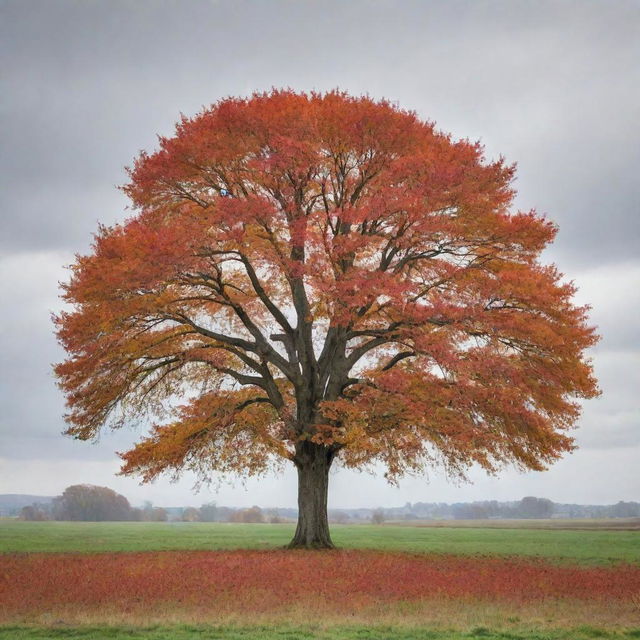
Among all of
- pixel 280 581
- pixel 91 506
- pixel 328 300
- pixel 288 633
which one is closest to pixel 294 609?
pixel 288 633

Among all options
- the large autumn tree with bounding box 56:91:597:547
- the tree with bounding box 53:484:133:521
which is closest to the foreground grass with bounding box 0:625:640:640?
the large autumn tree with bounding box 56:91:597:547

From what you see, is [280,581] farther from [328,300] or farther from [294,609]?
[328,300]

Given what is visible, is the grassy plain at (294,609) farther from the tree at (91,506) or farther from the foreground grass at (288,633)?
the tree at (91,506)

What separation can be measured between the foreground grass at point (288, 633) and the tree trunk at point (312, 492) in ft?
49.2

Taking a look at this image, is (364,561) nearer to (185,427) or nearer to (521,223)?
(185,427)

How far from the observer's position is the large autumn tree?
25.9 metres

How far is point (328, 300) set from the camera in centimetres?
2605

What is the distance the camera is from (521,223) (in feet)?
88.2

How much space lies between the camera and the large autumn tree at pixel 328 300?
2588cm

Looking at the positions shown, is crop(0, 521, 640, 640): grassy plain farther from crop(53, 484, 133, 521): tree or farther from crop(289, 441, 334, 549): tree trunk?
crop(53, 484, 133, 521): tree

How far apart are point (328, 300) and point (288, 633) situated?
1456 centimetres

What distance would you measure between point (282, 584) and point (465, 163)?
1631 cm

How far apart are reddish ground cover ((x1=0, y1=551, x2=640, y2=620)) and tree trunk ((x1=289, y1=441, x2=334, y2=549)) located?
7.29ft

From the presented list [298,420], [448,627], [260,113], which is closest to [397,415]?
[298,420]
